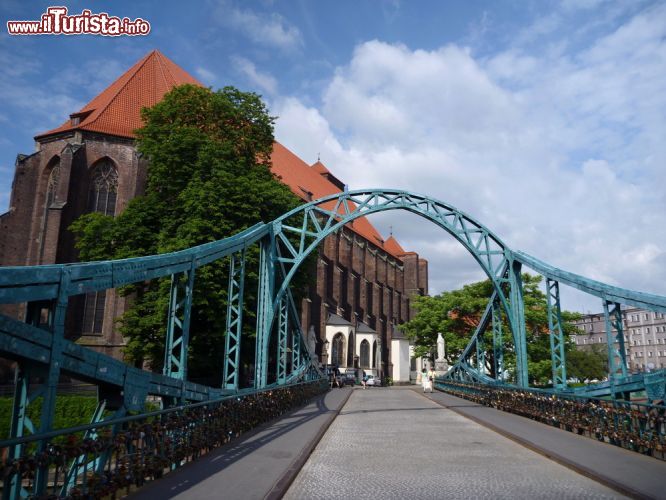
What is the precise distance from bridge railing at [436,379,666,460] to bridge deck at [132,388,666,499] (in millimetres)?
307

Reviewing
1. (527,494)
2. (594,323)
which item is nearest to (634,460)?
(527,494)

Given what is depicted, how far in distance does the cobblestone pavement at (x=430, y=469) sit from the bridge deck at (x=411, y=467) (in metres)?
0.01

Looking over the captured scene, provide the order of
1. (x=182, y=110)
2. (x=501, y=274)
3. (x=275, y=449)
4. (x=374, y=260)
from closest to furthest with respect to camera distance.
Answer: (x=275, y=449) < (x=501, y=274) < (x=182, y=110) < (x=374, y=260)

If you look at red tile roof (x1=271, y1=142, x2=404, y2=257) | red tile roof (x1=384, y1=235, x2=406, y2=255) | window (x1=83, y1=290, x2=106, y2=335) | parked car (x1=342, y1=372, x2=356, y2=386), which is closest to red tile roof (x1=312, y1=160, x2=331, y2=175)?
red tile roof (x1=271, y1=142, x2=404, y2=257)

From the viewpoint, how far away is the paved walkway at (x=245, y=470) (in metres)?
5.72

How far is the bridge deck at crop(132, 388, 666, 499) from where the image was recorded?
19.7 ft

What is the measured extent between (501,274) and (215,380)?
12.1 m

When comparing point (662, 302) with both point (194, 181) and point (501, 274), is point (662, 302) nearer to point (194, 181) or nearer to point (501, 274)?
point (501, 274)

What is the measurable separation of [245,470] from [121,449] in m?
1.78

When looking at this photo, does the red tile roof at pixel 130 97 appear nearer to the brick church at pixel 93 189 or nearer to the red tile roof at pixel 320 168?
the brick church at pixel 93 189

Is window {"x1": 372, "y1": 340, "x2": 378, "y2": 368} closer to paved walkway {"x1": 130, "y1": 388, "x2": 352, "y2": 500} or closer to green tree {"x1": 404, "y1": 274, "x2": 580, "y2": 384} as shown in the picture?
green tree {"x1": 404, "y1": 274, "x2": 580, "y2": 384}

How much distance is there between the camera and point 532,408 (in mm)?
14469

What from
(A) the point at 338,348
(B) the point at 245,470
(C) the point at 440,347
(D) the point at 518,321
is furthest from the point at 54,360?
(A) the point at 338,348

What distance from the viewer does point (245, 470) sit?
22.8ft
